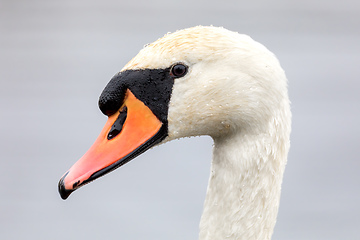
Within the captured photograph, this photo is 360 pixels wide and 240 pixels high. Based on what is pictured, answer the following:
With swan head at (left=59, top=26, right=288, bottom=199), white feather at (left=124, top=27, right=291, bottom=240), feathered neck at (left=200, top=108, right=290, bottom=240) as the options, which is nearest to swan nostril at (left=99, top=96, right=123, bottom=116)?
swan head at (left=59, top=26, right=288, bottom=199)

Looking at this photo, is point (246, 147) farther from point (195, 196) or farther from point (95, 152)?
point (195, 196)

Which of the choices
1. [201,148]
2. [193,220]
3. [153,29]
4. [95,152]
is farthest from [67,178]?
[153,29]

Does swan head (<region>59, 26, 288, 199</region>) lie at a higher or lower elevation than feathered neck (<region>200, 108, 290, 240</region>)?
higher

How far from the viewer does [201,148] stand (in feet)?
25.6

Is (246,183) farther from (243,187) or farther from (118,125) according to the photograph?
(118,125)

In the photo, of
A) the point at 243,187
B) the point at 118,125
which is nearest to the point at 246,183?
the point at 243,187

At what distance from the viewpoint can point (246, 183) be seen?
2.62 meters

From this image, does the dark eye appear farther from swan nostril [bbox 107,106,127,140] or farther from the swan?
swan nostril [bbox 107,106,127,140]

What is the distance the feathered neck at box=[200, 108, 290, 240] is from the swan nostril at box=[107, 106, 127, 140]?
387mm

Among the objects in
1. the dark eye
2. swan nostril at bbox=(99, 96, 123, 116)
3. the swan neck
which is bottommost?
the swan neck

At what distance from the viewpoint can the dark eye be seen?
2.49 m

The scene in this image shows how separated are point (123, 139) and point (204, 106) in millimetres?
327

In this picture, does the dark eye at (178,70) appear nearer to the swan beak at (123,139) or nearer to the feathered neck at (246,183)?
the swan beak at (123,139)

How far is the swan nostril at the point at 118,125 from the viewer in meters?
2.55
